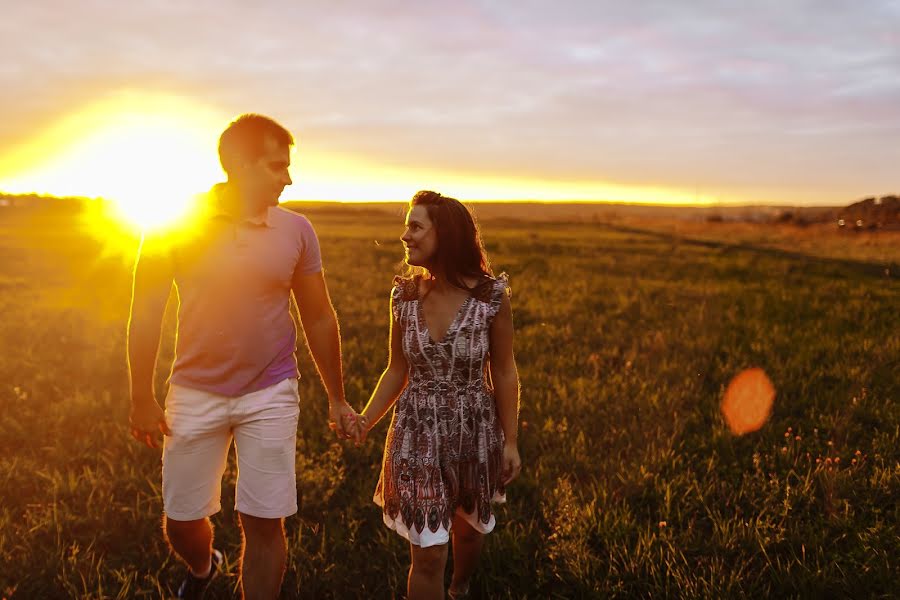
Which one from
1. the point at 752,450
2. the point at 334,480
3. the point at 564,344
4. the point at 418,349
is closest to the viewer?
the point at 418,349

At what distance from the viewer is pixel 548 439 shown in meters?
5.71

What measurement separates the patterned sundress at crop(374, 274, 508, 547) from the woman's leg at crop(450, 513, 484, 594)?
0.16 m

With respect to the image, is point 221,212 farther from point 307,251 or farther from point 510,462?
point 510,462

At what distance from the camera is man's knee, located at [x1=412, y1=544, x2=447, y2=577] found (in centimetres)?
289

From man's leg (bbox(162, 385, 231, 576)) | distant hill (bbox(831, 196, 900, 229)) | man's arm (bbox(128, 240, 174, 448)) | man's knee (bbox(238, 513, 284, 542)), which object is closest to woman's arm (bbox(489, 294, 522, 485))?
man's knee (bbox(238, 513, 284, 542))

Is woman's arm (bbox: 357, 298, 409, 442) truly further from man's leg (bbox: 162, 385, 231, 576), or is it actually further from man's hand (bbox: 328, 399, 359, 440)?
man's leg (bbox: 162, 385, 231, 576)

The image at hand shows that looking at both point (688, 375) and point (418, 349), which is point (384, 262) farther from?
point (418, 349)

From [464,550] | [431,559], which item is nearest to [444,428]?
[431,559]

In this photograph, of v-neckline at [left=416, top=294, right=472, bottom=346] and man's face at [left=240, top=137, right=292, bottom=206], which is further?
v-neckline at [left=416, top=294, right=472, bottom=346]

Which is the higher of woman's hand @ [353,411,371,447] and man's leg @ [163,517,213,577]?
woman's hand @ [353,411,371,447]

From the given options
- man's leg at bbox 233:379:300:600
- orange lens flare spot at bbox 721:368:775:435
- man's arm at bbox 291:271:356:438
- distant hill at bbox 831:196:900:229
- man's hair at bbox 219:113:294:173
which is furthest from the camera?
distant hill at bbox 831:196:900:229

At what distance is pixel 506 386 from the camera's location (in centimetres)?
311

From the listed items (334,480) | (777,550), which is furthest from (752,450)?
(334,480)

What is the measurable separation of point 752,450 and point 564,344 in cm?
404
